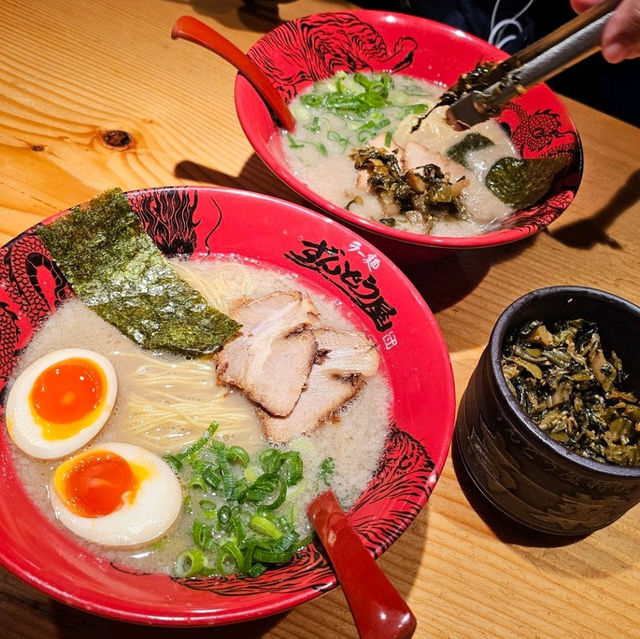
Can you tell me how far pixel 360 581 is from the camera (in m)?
0.86

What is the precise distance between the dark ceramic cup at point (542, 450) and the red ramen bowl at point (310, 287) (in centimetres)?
10

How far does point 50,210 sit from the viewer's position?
173 cm

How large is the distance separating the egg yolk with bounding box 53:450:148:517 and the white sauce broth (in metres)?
1.03

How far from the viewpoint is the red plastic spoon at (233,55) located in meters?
1.65

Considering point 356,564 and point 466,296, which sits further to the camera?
point 466,296

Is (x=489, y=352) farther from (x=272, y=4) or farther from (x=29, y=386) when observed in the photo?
(x=272, y=4)

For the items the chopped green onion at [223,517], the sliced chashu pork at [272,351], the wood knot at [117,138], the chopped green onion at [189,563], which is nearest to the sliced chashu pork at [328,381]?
the sliced chashu pork at [272,351]

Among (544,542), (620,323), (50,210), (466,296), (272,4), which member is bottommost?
(544,542)

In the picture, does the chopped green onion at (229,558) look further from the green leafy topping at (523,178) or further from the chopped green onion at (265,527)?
the green leafy topping at (523,178)

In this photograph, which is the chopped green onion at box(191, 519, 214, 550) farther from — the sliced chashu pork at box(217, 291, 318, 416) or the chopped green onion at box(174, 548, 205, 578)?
the sliced chashu pork at box(217, 291, 318, 416)

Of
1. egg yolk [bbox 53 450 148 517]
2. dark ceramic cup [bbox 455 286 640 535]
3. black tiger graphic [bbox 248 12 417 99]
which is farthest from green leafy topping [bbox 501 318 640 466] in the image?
black tiger graphic [bbox 248 12 417 99]

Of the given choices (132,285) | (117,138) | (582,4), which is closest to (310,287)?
(132,285)

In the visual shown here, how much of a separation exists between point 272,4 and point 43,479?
2331mm

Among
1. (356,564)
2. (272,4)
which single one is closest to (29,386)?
(356,564)
